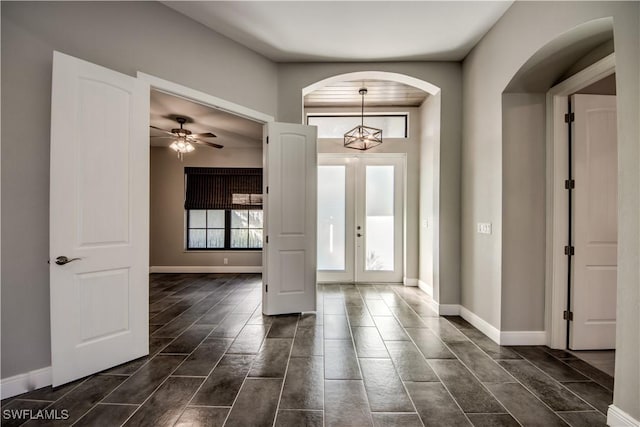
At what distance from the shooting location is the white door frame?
283 cm

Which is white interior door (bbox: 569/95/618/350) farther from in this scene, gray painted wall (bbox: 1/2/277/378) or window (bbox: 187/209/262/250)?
window (bbox: 187/209/262/250)

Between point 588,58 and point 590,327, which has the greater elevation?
point 588,58

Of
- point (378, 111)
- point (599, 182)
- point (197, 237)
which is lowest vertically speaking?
point (197, 237)

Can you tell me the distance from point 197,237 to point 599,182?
674 centimetres

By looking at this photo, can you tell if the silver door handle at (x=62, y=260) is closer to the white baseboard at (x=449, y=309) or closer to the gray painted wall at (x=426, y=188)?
the white baseboard at (x=449, y=309)

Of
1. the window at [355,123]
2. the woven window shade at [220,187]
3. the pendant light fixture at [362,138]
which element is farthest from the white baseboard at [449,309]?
the woven window shade at [220,187]

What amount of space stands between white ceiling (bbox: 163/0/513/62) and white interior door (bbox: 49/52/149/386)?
3.92ft

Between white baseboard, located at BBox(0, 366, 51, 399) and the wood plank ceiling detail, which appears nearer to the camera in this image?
white baseboard, located at BBox(0, 366, 51, 399)

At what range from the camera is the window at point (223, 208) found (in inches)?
269

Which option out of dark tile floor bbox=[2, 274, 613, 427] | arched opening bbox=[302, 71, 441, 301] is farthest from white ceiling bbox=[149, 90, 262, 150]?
dark tile floor bbox=[2, 274, 613, 427]

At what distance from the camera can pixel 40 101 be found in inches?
84.9

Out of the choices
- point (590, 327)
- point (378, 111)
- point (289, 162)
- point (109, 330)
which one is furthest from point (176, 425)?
point (378, 111)

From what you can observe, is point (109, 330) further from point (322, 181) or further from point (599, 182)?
point (599, 182)

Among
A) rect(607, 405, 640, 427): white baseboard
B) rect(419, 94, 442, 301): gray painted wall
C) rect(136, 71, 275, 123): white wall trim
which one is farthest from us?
rect(419, 94, 442, 301): gray painted wall
